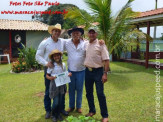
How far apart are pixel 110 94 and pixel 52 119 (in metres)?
2.25

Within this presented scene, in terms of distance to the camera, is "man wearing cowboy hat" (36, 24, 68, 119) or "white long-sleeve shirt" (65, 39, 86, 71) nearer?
"man wearing cowboy hat" (36, 24, 68, 119)

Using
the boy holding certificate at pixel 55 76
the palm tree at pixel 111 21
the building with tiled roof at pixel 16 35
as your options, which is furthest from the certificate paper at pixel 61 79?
the building with tiled roof at pixel 16 35

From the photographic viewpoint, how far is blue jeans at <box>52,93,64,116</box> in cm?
351

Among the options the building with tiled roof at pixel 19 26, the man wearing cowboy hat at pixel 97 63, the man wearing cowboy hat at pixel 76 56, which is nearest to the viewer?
the man wearing cowboy hat at pixel 97 63

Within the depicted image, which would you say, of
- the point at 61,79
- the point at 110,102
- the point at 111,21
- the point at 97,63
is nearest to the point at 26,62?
the point at 111,21

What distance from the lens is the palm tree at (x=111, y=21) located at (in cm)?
801

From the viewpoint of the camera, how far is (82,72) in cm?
382

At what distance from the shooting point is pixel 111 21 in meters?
8.59

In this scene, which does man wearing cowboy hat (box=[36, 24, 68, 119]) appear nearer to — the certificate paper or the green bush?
the certificate paper

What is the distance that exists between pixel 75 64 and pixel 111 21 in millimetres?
5466

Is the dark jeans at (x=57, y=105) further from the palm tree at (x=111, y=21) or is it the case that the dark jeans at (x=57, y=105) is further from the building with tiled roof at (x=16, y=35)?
the building with tiled roof at (x=16, y=35)

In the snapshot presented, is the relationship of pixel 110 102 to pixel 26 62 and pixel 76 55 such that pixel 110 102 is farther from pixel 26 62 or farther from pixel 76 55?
pixel 26 62

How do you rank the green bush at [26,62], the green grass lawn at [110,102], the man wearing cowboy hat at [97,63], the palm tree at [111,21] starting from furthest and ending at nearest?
the green bush at [26,62] < the palm tree at [111,21] < the green grass lawn at [110,102] < the man wearing cowboy hat at [97,63]

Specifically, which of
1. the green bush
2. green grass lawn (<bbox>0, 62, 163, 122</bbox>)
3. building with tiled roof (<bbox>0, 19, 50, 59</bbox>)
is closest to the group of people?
green grass lawn (<bbox>0, 62, 163, 122</bbox>)
